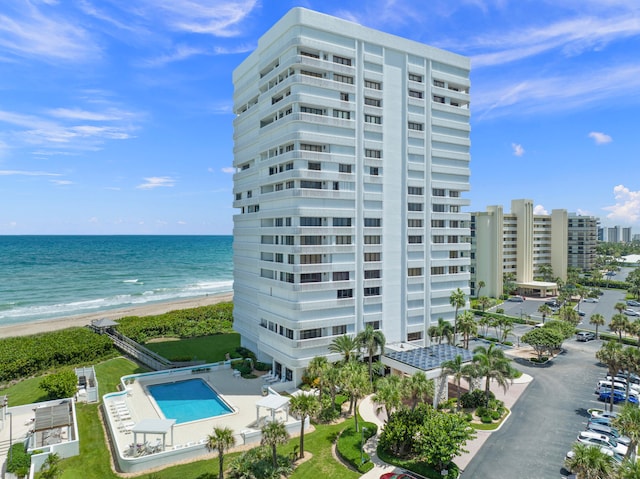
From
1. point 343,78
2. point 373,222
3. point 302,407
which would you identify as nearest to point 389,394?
point 302,407

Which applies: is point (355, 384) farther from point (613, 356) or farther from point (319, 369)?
point (613, 356)

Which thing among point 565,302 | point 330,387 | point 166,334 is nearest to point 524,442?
point 330,387

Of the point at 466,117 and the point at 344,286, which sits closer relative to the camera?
the point at 344,286

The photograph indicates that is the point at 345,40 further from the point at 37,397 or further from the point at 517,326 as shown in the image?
the point at 517,326

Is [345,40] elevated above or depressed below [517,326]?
above

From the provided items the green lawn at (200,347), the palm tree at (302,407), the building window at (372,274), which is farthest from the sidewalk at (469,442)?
the green lawn at (200,347)

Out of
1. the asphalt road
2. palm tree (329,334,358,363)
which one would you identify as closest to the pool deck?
palm tree (329,334,358,363)
